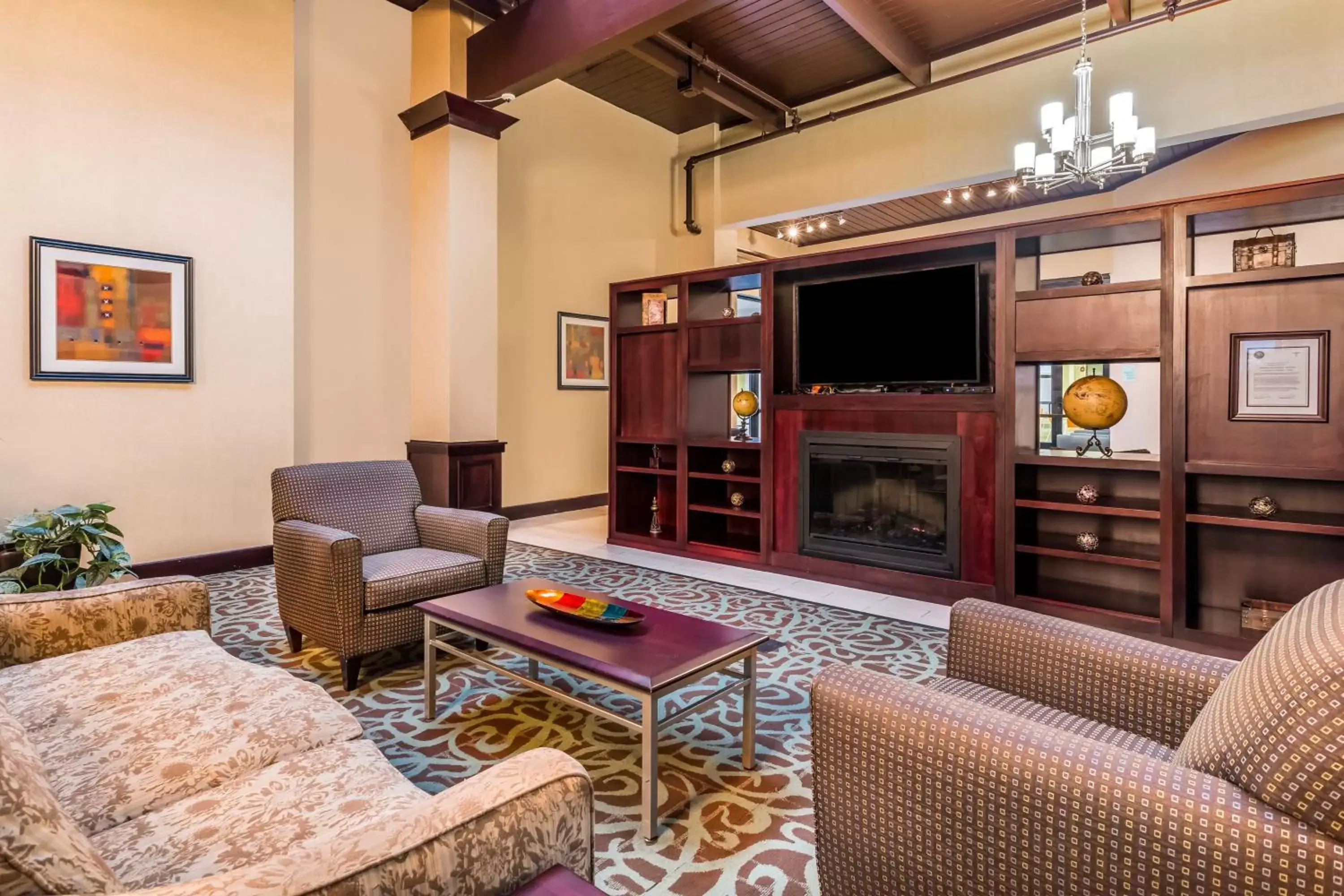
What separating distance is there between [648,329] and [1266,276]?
12.6ft

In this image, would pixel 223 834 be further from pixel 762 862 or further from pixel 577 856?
pixel 762 862

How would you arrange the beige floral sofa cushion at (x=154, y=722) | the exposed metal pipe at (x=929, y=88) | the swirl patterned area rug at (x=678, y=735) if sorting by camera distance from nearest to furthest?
the beige floral sofa cushion at (x=154, y=722), the swirl patterned area rug at (x=678, y=735), the exposed metal pipe at (x=929, y=88)

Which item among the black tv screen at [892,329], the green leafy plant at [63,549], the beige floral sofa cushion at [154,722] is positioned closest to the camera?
the beige floral sofa cushion at [154,722]

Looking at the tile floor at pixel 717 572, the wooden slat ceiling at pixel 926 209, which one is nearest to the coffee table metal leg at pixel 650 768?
the tile floor at pixel 717 572

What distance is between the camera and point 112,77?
413cm

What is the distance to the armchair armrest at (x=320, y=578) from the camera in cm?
279

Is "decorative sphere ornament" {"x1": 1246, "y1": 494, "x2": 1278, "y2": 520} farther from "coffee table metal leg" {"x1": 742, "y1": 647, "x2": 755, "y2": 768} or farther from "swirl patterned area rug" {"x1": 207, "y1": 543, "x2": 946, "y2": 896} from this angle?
"coffee table metal leg" {"x1": 742, "y1": 647, "x2": 755, "y2": 768}

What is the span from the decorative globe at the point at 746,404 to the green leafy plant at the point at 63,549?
152 inches

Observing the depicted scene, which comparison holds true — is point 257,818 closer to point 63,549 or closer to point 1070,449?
point 63,549

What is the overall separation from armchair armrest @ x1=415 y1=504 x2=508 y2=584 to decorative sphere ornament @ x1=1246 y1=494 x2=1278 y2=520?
354 cm

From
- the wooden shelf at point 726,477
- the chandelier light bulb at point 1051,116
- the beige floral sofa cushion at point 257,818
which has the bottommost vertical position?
the beige floral sofa cushion at point 257,818

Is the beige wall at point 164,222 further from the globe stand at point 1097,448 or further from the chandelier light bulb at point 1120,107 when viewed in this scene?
the chandelier light bulb at point 1120,107

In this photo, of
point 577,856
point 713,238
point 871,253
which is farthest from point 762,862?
point 713,238

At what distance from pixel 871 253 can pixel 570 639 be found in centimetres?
328
